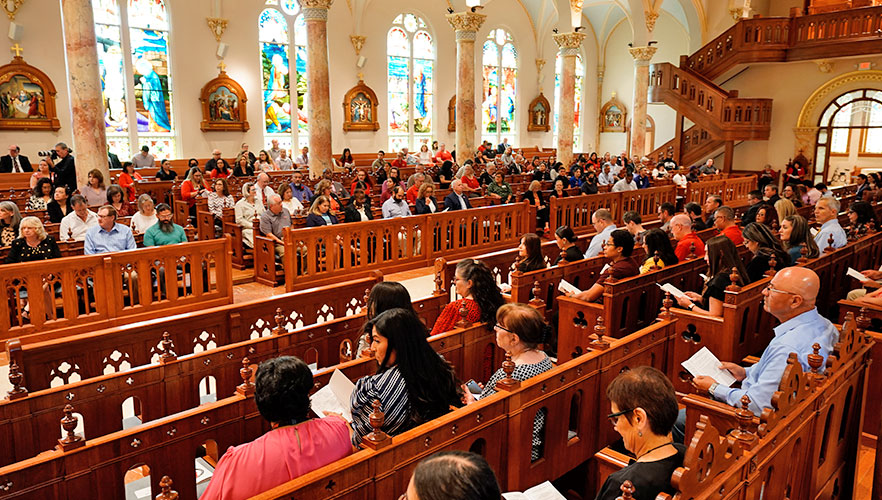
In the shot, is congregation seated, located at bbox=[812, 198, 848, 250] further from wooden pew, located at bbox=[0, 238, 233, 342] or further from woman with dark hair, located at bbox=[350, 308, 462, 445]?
wooden pew, located at bbox=[0, 238, 233, 342]

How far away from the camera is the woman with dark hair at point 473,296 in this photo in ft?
13.6

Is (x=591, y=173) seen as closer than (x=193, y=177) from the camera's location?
No

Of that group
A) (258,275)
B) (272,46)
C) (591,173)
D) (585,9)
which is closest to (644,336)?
(258,275)

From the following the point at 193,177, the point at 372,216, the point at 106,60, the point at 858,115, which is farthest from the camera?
the point at 858,115

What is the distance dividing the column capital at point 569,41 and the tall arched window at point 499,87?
6233 millimetres

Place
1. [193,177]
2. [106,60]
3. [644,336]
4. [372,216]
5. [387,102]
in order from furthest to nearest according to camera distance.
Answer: [387,102] → [106,60] → [193,177] → [372,216] → [644,336]

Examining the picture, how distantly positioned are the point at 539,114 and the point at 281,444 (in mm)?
25266

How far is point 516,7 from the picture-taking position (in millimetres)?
25062

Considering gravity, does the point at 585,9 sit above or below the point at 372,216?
above

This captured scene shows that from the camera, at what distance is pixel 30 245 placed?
616 centimetres

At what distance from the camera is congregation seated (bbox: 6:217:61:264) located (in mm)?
6082

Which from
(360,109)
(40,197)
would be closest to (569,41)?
(360,109)

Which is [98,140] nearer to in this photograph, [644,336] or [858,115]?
[644,336]

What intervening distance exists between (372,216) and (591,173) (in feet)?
20.3
